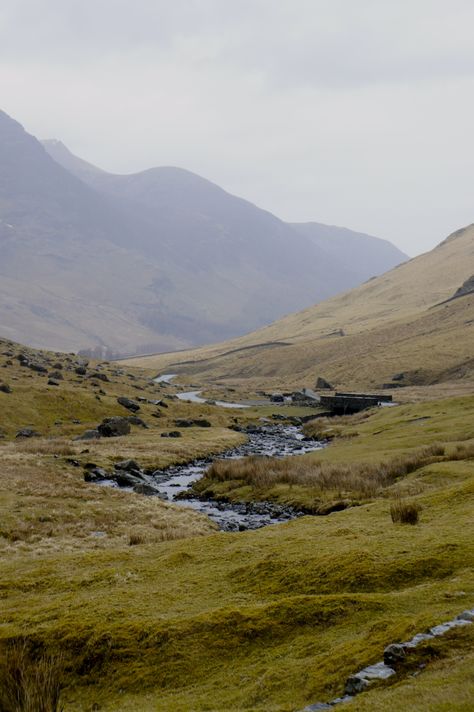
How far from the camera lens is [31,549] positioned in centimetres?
2942

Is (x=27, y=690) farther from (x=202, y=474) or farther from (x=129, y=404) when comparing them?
(x=129, y=404)

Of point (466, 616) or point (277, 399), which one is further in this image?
point (277, 399)

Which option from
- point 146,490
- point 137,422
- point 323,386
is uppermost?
point 146,490

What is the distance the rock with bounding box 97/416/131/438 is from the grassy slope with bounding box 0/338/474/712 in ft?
162

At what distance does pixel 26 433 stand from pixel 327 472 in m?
45.1

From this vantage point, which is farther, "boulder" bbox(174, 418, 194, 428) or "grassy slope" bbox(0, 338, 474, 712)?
"boulder" bbox(174, 418, 194, 428)

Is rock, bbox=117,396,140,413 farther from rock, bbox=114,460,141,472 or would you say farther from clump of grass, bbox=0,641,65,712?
clump of grass, bbox=0,641,65,712

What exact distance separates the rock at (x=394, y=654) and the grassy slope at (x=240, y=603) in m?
0.54

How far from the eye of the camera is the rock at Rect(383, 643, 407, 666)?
38.6 ft

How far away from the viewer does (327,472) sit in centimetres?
4672

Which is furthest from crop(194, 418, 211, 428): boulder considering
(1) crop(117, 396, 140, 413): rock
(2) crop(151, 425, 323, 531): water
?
(1) crop(117, 396, 140, 413): rock

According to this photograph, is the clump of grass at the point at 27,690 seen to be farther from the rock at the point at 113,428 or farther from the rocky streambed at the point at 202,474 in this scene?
the rock at the point at 113,428

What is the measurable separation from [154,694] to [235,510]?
2963 centimetres

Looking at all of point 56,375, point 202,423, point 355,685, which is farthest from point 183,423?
point 355,685
